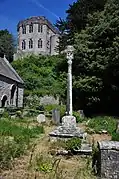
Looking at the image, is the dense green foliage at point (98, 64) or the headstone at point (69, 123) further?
the dense green foliage at point (98, 64)

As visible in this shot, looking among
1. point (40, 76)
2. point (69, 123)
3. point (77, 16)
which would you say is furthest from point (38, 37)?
point (69, 123)

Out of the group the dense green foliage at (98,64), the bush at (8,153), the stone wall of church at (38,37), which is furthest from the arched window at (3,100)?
the stone wall of church at (38,37)

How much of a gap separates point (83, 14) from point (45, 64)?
52.1 ft

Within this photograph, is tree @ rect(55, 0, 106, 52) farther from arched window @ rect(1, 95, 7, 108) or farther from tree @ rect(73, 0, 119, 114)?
arched window @ rect(1, 95, 7, 108)

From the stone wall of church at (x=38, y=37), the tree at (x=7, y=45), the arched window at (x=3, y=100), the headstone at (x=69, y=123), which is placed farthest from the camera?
the stone wall of church at (x=38, y=37)

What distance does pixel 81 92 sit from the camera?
90.9 ft

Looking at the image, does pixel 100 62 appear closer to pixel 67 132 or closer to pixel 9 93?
pixel 9 93

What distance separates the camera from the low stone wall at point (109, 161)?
6.38 meters

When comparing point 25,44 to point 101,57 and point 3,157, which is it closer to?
point 101,57

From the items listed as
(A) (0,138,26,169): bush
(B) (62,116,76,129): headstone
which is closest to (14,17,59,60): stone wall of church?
(B) (62,116,76,129): headstone

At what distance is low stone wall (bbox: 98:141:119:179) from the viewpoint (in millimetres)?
6379

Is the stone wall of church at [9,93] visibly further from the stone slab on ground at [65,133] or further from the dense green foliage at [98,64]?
the stone slab on ground at [65,133]

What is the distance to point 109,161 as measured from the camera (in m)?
6.43

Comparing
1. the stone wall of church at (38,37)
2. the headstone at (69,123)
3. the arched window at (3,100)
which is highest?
the stone wall of church at (38,37)
